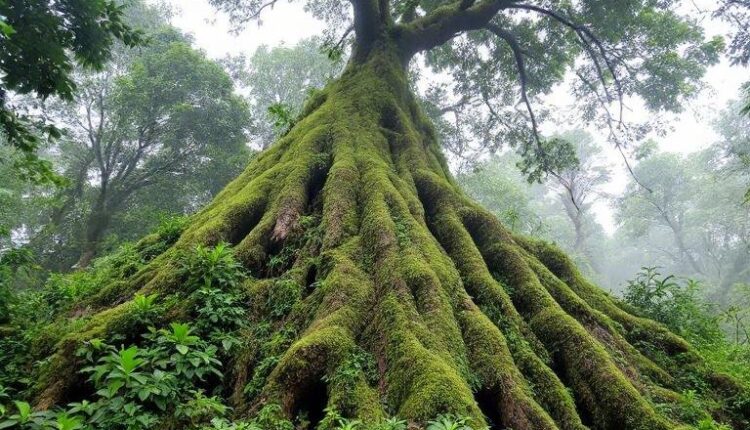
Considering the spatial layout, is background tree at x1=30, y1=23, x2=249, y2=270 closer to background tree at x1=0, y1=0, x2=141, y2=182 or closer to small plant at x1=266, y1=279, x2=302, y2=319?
background tree at x1=0, y1=0, x2=141, y2=182

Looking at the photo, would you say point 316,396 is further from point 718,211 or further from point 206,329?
point 718,211

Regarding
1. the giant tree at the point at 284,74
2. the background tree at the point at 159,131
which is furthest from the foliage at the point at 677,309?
the giant tree at the point at 284,74

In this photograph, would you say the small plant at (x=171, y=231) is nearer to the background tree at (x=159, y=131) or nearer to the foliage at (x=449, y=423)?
the foliage at (x=449, y=423)

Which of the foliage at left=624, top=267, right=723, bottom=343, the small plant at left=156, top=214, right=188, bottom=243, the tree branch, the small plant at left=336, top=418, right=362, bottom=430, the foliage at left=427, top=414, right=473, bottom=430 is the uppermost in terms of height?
the tree branch

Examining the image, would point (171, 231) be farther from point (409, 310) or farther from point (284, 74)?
point (284, 74)

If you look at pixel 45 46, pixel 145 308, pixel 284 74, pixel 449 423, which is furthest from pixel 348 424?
pixel 284 74

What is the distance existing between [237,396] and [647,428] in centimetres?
330

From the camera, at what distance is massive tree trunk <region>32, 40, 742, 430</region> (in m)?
3.46

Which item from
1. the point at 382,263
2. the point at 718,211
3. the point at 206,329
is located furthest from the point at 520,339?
the point at 718,211

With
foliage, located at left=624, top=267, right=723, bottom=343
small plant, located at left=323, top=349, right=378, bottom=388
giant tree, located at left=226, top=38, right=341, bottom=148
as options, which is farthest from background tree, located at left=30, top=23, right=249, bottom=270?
small plant, located at left=323, top=349, right=378, bottom=388

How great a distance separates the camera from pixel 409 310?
4008mm

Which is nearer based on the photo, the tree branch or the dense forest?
the dense forest

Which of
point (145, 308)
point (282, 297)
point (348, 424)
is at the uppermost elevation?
point (282, 297)

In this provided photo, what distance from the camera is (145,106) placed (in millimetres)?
18016
